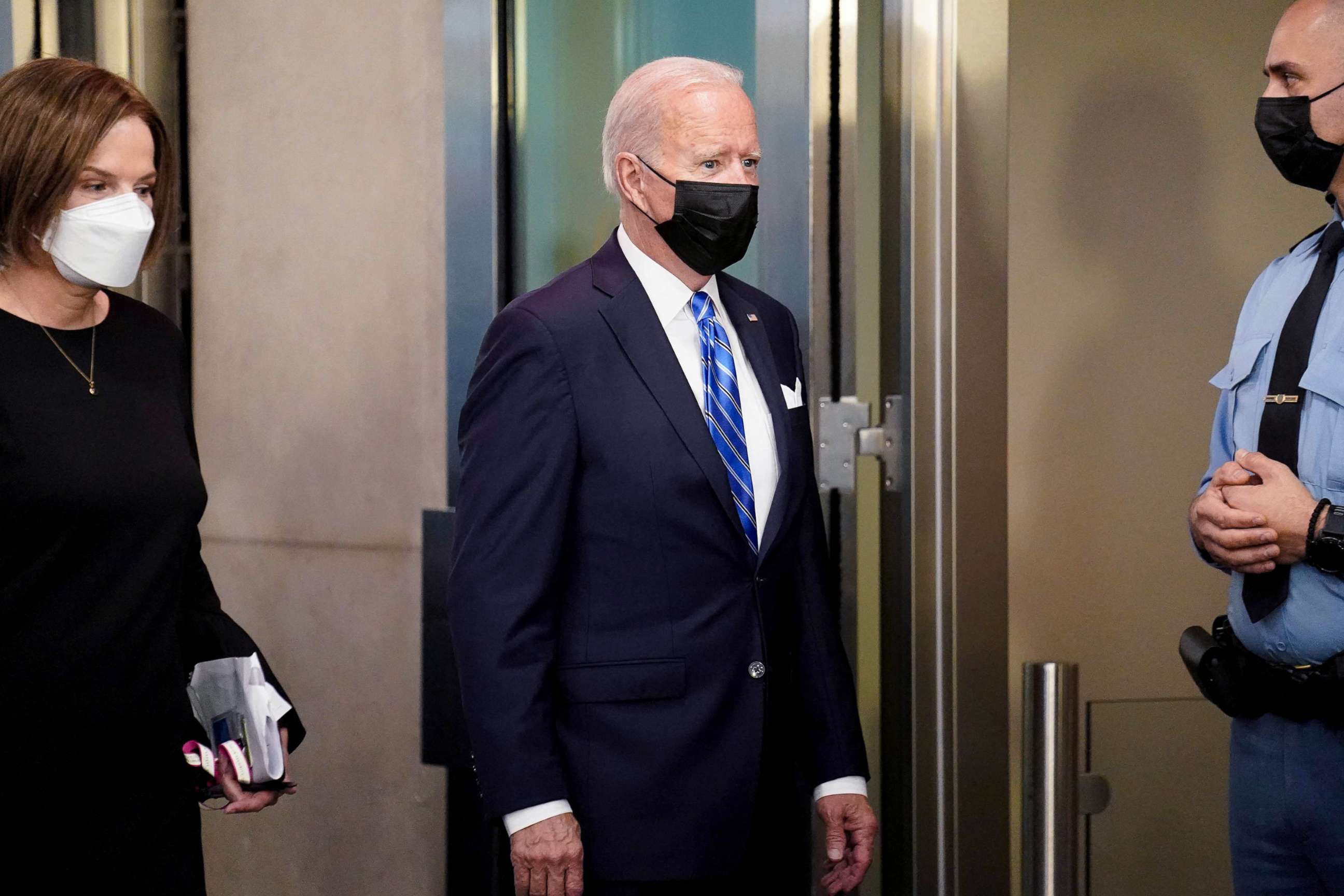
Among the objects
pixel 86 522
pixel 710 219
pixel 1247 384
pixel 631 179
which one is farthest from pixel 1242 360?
pixel 86 522

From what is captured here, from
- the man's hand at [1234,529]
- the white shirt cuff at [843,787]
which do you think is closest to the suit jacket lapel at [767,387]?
the white shirt cuff at [843,787]

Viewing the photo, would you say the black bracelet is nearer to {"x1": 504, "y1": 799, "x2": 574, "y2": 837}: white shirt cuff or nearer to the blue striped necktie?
the blue striped necktie

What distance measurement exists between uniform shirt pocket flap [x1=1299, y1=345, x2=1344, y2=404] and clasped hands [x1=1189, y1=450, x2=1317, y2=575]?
0.11 metres

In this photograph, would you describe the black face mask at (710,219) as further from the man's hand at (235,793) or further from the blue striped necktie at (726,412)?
the man's hand at (235,793)

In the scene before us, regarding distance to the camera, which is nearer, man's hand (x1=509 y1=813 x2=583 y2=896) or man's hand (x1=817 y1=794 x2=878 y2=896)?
man's hand (x1=509 y1=813 x2=583 y2=896)

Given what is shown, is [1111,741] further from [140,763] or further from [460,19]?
[460,19]

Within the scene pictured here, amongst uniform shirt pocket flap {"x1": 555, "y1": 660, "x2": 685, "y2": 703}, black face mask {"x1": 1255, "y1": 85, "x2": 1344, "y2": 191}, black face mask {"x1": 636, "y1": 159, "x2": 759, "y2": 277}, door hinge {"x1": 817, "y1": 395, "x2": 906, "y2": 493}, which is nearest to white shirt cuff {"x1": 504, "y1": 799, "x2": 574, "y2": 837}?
uniform shirt pocket flap {"x1": 555, "y1": 660, "x2": 685, "y2": 703}

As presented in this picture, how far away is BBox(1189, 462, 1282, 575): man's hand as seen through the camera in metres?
1.67

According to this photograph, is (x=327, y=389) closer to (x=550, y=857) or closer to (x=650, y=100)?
(x=650, y=100)

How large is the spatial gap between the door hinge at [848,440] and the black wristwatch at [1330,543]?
74cm

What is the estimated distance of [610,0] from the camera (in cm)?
243

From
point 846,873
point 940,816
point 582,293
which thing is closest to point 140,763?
point 582,293

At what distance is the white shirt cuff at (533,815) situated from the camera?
1570mm

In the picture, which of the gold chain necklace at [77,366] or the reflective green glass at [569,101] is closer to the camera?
the gold chain necklace at [77,366]
